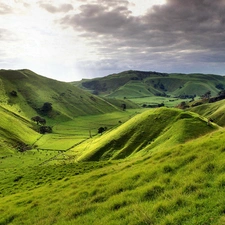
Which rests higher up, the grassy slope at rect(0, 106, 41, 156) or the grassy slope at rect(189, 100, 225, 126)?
the grassy slope at rect(189, 100, 225, 126)

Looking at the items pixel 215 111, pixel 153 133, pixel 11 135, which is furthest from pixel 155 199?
pixel 215 111

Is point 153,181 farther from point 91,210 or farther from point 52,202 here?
point 52,202

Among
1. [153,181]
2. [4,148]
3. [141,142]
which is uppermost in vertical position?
[153,181]

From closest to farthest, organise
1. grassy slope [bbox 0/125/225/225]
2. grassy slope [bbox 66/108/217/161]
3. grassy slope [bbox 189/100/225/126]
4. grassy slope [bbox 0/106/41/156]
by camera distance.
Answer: grassy slope [bbox 0/125/225/225]
grassy slope [bbox 66/108/217/161]
grassy slope [bbox 0/106/41/156]
grassy slope [bbox 189/100/225/126]

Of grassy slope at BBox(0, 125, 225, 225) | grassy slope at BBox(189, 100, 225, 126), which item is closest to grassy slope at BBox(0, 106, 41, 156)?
grassy slope at BBox(0, 125, 225, 225)

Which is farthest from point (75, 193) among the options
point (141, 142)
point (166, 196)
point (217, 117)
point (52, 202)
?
point (217, 117)

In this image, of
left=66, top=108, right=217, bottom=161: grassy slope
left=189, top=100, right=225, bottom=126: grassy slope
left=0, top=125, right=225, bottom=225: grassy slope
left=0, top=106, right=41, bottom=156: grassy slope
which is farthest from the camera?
left=189, top=100, right=225, bottom=126: grassy slope

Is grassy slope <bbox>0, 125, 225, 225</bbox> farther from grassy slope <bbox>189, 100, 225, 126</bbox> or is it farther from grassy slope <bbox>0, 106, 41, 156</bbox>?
grassy slope <bbox>189, 100, 225, 126</bbox>

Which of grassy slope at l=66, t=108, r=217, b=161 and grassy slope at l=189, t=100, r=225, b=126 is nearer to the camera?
grassy slope at l=66, t=108, r=217, b=161

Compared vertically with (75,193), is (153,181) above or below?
above

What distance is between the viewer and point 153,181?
65.1 feet

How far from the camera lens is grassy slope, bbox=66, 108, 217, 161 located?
2422 inches

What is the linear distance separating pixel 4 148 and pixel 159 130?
308 ft

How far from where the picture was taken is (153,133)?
71938 millimetres
